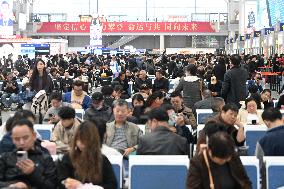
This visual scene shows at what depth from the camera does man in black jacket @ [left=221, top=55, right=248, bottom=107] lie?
38.3 feet

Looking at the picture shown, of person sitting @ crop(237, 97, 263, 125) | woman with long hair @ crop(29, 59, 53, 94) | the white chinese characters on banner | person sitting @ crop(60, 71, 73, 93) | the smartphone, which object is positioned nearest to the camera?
the smartphone

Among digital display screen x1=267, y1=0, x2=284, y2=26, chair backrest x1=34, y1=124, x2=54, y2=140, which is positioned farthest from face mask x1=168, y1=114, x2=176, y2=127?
digital display screen x1=267, y1=0, x2=284, y2=26

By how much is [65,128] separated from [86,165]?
2.19 metres

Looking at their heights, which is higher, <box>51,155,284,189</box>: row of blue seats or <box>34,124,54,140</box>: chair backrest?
<box>34,124,54,140</box>: chair backrest

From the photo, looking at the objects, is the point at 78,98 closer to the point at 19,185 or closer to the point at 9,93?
the point at 19,185

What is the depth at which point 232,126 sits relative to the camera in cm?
687

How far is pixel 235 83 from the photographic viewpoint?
1176cm

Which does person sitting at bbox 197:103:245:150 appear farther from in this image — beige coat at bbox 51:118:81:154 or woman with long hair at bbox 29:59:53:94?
woman with long hair at bbox 29:59:53:94

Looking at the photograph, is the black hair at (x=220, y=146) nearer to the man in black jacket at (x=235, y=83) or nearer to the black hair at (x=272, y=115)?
the black hair at (x=272, y=115)

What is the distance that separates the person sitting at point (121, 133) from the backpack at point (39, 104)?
3508 millimetres

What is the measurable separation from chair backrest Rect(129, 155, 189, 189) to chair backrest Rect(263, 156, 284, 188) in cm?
72

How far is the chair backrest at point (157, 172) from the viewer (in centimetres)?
503

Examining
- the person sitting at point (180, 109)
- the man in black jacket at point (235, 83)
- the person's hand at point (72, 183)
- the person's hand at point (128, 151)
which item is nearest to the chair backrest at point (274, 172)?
the person's hand at point (72, 183)

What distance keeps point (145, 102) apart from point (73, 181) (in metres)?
4.74
